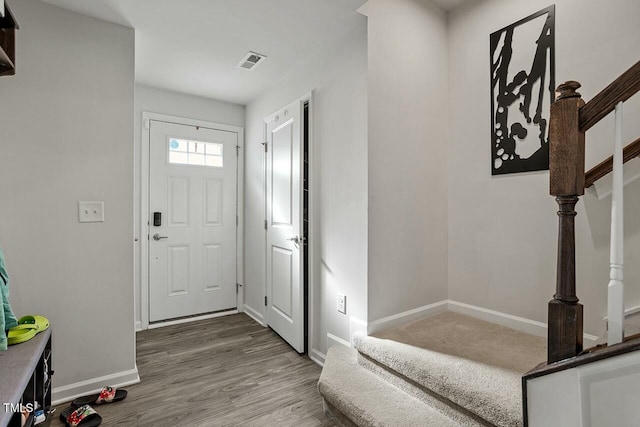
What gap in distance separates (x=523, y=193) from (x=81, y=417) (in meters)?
2.99

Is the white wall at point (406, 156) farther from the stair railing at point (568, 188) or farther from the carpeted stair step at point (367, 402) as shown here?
the stair railing at point (568, 188)

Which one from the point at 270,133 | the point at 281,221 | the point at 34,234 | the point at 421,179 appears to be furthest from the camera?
the point at 270,133

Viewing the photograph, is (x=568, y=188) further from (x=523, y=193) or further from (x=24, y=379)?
(x=24, y=379)

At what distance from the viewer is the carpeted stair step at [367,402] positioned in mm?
1514

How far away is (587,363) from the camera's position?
1048mm

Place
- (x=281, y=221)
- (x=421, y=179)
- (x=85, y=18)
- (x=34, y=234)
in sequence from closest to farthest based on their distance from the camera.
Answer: (x=34, y=234) < (x=85, y=18) < (x=421, y=179) < (x=281, y=221)

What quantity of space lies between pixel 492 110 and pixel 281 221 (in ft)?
6.25

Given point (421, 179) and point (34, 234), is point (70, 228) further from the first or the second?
point (421, 179)

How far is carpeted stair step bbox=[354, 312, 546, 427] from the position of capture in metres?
1.38

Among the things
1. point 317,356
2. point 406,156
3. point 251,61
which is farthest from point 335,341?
point 251,61

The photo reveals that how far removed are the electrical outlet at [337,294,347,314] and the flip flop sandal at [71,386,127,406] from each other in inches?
59.8

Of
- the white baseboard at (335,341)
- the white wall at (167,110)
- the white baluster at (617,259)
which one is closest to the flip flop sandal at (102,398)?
the white wall at (167,110)

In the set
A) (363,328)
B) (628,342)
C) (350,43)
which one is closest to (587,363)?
(628,342)

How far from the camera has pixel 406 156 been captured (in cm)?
229
